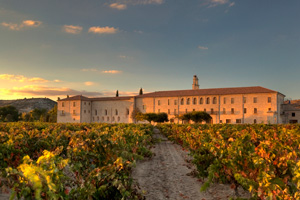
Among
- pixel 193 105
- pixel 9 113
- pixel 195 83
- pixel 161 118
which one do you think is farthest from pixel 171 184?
pixel 9 113

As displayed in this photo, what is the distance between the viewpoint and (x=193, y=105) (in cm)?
5922

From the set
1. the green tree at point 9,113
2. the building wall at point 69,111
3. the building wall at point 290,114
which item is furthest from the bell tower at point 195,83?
the green tree at point 9,113

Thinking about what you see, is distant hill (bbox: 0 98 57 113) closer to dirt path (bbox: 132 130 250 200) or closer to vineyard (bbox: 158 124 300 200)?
dirt path (bbox: 132 130 250 200)

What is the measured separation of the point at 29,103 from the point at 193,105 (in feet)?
364

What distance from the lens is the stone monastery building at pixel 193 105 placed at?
53.6 m

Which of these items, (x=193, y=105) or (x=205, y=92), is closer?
(x=205, y=92)

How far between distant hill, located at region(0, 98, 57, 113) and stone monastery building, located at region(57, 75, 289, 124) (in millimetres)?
74370

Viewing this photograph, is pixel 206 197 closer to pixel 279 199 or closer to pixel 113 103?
pixel 279 199

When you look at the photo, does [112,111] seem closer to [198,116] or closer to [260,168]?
[198,116]

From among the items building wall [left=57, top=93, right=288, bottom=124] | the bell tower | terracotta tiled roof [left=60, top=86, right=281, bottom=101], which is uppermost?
the bell tower

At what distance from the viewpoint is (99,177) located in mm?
3857

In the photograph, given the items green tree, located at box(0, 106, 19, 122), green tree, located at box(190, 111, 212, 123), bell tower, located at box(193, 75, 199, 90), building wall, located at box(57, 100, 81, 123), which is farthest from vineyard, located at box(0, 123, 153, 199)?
green tree, located at box(0, 106, 19, 122)

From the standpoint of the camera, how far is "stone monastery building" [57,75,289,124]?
5359cm

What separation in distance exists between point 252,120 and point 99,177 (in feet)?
182
